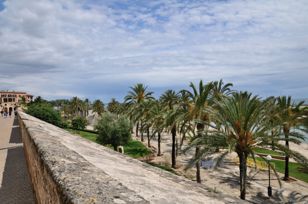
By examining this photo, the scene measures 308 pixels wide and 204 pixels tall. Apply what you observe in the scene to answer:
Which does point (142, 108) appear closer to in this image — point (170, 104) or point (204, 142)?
point (170, 104)

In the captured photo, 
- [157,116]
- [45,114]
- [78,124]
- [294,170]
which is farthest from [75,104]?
[294,170]

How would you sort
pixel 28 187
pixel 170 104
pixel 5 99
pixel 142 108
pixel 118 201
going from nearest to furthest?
pixel 118 201 → pixel 28 187 → pixel 170 104 → pixel 142 108 → pixel 5 99

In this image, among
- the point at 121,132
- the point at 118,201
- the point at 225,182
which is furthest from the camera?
the point at 121,132

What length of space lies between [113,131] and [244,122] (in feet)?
69.3

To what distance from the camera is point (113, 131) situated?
33.4 meters

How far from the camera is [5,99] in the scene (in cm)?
11812

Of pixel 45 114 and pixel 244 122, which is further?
pixel 45 114

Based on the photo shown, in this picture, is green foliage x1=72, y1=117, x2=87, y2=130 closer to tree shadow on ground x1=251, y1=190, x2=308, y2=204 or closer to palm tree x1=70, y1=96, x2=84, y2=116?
palm tree x1=70, y1=96, x2=84, y2=116

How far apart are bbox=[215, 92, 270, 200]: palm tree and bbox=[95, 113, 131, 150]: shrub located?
19821 millimetres

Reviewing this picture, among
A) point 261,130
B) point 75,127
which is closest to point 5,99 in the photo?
point 75,127

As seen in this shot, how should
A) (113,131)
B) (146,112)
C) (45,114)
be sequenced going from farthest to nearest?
(45,114) < (146,112) < (113,131)

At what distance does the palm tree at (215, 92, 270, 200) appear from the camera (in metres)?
14.4

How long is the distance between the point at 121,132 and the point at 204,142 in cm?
1950

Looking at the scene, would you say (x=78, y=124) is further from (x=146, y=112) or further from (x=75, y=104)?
(x=75, y=104)
